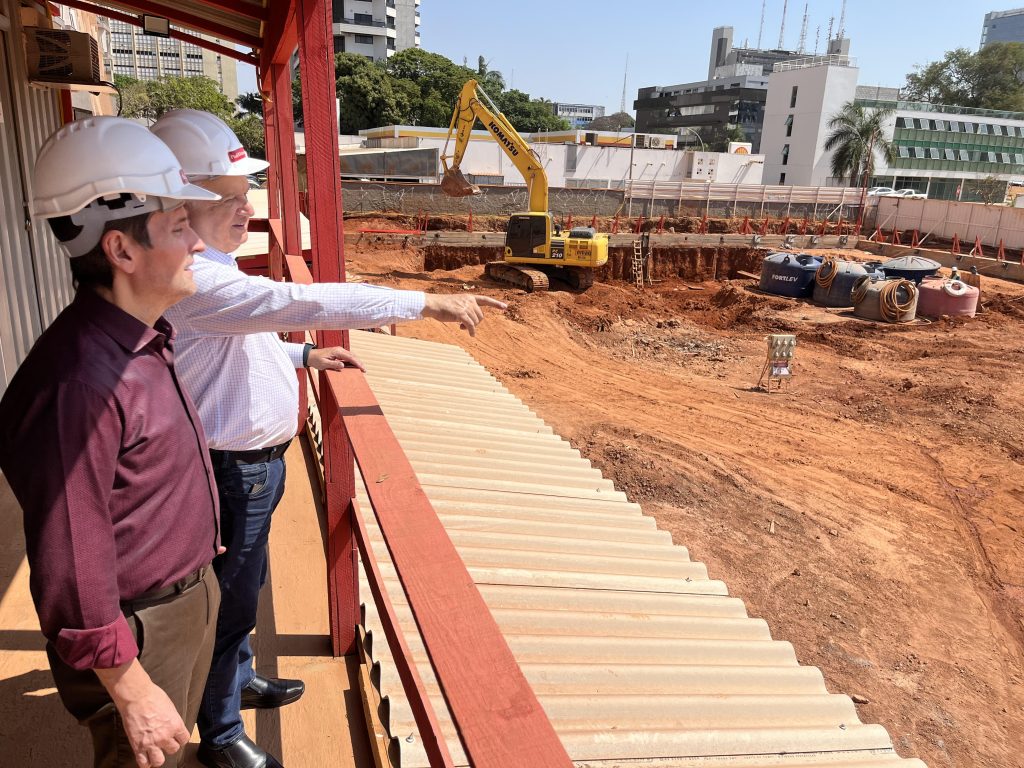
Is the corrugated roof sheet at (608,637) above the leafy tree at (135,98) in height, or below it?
below

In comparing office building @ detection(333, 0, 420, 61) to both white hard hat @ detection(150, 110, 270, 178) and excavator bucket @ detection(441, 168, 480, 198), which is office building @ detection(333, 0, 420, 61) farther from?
white hard hat @ detection(150, 110, 270, 178)

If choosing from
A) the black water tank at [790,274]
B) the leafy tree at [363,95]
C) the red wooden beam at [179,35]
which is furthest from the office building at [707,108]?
the red wooden beam at [179,35]

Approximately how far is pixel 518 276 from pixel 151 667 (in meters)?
22.0

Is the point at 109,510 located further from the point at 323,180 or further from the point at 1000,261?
the point at 1000,261

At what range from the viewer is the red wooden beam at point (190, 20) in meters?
5.56

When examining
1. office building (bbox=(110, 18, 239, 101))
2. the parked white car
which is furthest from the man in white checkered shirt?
office building (bbox=(110, 18, 239, 101))

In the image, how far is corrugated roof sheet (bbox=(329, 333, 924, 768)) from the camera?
3.13 meters

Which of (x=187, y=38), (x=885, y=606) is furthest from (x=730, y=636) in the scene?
(x=187, y=38)

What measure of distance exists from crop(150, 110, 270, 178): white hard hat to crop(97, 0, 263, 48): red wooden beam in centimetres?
376

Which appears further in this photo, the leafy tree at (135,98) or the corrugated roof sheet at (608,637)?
the leafy tree at (135,98)

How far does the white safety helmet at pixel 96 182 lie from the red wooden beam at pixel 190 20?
15.1 ft

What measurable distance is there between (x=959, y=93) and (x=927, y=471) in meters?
91.6

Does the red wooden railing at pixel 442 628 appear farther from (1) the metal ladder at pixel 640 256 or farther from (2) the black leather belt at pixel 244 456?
(1) the metal ladder at pixel 640 256

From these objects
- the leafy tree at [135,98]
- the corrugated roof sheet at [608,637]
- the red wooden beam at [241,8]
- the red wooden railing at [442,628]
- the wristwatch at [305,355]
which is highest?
the leafy tree at [135,98]
